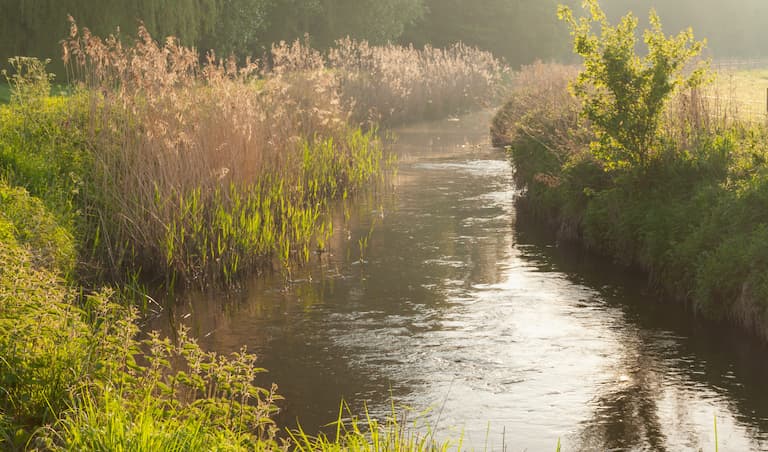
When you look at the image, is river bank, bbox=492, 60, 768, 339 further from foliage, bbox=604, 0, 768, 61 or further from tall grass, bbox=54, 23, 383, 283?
foliage, bbox=604, 0, 768, 61

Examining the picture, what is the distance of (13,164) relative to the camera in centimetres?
1098

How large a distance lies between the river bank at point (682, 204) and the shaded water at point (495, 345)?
32 cm

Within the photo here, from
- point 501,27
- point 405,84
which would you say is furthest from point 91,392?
point 501,27

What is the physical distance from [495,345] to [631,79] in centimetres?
456

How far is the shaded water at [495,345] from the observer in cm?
752

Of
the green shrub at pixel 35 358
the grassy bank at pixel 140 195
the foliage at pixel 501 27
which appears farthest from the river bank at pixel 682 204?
the foliage at pixel 501 27

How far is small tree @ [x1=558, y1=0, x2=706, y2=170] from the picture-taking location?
12.2 m

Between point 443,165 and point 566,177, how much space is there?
26.7ft

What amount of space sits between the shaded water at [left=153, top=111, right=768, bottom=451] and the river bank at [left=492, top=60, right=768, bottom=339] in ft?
1.06

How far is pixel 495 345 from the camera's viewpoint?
923cm

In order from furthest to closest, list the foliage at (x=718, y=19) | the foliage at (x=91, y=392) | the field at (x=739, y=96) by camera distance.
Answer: the foliage at (x=718, y=19) → the field at (x=739, y=96) → the foliage at (x=91, y=392)

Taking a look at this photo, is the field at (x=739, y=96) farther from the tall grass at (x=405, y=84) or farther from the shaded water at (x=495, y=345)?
the tall grass at (x=405, y=84)

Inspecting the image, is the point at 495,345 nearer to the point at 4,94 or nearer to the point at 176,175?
the point at 176,175

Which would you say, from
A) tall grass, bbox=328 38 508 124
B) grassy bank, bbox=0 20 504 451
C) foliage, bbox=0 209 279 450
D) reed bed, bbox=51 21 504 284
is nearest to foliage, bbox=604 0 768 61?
tall grass, bbox=328 38 508 124
